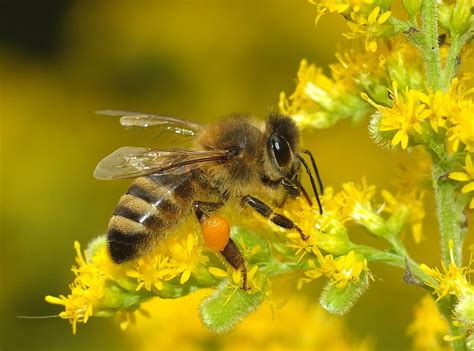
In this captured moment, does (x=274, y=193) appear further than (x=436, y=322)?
No

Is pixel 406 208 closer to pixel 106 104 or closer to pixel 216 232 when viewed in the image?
pixel 216 232

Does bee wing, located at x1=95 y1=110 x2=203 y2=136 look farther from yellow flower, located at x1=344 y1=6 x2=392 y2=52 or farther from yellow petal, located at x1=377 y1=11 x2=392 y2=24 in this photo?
yellow petal, located at x1=377 y1=11 x2=392 y2=24

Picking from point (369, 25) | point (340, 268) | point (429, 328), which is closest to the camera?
point (369, 25)

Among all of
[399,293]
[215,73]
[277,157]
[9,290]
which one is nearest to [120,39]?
[215,73]

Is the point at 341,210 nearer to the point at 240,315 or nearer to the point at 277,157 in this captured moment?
the point at 277,157

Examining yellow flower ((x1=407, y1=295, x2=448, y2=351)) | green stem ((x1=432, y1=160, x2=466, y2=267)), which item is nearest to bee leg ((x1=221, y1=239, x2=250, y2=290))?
green stem ((x1=432, y1=160, x2=466, y2=267))

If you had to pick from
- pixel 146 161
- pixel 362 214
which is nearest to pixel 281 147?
pixel 362 214
